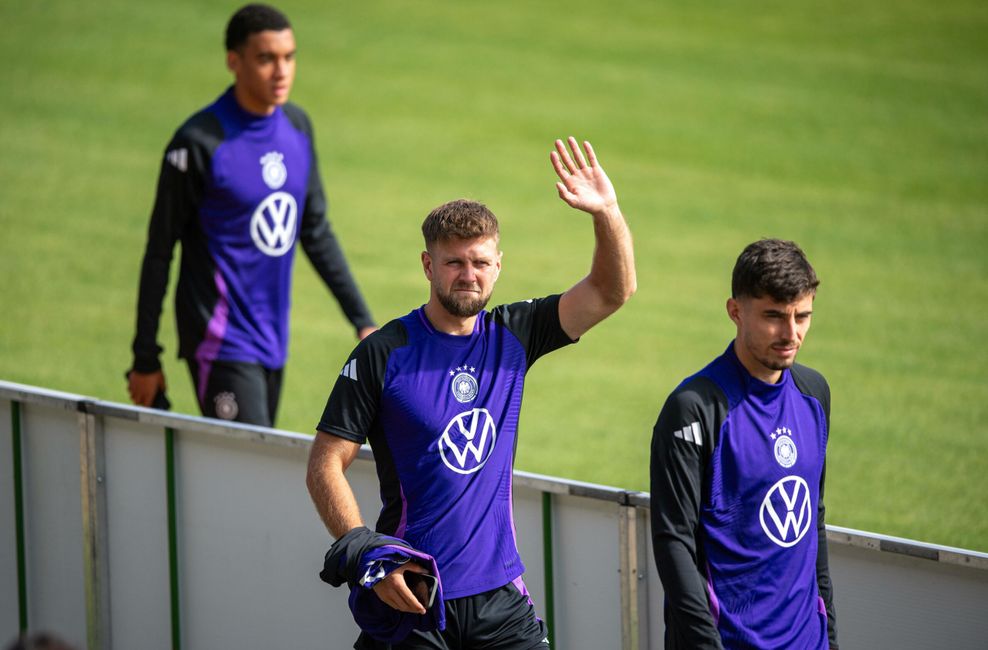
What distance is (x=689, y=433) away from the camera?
4285mm

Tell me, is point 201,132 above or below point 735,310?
above

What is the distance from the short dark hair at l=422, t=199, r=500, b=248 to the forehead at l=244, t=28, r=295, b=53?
3055mm

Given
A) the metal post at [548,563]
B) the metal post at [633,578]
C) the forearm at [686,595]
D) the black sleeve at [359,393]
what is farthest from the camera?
the metal post at [548,563]

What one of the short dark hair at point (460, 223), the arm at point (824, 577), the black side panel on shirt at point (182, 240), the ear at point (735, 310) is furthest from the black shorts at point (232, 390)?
the arm at point (824, 577)

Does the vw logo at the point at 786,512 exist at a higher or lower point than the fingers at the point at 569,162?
lower

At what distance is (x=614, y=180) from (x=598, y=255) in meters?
12.0

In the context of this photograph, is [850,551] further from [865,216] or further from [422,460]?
[865,216]

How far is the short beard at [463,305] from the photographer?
4.55 metres

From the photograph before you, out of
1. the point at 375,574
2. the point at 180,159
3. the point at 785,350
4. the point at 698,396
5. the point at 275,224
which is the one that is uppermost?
the point at 180,159

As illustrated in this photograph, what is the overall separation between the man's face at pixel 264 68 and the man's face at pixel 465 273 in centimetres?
305

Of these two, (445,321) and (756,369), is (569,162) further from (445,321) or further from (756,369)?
(756,369)

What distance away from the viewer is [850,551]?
488 centimetres

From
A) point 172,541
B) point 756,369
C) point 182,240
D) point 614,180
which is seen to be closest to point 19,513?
point 172,541

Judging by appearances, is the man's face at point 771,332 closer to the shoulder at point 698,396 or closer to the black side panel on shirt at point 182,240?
the shoulder at point 698,396
